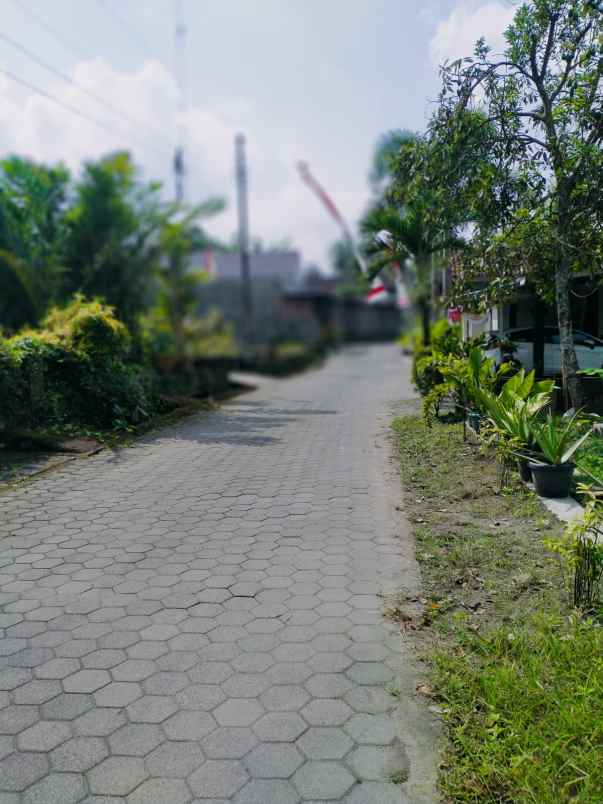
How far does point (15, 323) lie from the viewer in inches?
613

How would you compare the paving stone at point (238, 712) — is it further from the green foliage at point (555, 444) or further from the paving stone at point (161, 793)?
the green foliage at point (555, 444)

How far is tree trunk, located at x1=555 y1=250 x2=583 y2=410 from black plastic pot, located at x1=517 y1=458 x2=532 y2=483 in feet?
6.45

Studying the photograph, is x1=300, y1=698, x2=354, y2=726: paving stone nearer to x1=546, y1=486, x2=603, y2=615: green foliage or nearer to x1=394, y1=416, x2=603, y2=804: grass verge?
x1=394, y1=416, x2=603, y2=804: grass verge

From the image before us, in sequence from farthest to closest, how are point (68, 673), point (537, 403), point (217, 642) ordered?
point (537, 403)
point (217, 642)
point (68, 673)

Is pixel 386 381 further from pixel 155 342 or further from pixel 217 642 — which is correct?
pixel 217 642

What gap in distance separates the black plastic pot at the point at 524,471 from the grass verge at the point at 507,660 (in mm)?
516

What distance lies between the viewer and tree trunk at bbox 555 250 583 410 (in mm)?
7656

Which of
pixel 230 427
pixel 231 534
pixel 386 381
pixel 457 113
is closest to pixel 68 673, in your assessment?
pixel 231 534

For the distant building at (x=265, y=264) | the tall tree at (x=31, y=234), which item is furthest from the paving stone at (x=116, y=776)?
the distant building at (x=265, y=264)

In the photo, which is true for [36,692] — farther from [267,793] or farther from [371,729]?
[371,729]

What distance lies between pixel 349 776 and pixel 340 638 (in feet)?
3.28

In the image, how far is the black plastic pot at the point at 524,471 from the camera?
6.14 metres

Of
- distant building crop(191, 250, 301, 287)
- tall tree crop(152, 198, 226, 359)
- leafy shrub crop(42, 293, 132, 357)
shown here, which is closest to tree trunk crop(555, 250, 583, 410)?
leafy shrub crop(42, 293, 132, 357)

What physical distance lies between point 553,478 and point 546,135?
4.26m
